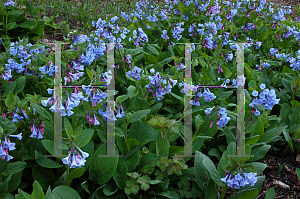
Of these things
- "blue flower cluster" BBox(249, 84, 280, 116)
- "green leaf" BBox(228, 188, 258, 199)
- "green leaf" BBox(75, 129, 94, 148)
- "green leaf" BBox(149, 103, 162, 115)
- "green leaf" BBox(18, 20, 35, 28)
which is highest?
"green leaf" BBox(18, 20, 35, 28)

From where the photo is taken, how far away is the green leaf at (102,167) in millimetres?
1544

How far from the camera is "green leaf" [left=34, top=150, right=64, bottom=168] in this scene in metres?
1.53

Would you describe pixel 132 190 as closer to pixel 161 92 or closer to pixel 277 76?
pixel 161 92

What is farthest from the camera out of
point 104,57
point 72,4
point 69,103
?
point 72,4

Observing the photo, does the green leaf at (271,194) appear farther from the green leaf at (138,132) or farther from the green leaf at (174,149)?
the green leaf at (138,132)

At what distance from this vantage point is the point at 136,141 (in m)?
1.69

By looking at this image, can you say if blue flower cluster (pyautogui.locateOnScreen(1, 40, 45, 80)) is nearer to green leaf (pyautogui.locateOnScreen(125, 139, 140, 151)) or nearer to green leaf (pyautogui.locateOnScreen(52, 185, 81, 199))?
green leaf (pyautogui.locateOnScreen(125, 139, 140, 151))

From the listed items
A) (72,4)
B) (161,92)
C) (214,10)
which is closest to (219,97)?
(161,92)

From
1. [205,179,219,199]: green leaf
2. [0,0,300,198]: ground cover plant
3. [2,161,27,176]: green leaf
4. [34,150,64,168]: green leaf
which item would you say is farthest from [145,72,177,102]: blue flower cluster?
[2,161,27,176]: green leaf

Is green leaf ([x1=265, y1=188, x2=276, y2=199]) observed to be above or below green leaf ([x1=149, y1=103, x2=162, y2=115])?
below

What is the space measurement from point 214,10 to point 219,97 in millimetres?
1898

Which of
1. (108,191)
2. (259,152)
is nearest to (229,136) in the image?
(259,152)

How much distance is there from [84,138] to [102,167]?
229 mm

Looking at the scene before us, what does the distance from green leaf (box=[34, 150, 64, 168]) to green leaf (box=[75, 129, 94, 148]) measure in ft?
0.71
